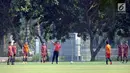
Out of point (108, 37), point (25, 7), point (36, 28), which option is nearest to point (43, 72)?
point (25, 7)

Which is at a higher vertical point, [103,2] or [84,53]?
[103,2]

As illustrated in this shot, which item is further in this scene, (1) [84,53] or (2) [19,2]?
(1) [84,53]

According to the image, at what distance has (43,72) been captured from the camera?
27766mm

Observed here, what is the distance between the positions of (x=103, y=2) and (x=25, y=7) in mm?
8760

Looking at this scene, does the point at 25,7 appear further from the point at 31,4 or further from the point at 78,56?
the point at 78,56

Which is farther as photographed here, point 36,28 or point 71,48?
point 71,48

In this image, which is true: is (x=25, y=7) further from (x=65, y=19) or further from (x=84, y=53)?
(x=84, y=53)

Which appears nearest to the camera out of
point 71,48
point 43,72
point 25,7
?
point 43,72

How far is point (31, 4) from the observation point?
61562 mm

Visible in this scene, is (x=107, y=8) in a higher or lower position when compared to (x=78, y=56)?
higher

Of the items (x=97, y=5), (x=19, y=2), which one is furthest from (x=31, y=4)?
(x=97, y=5)

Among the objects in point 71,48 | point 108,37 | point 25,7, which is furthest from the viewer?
point 71,48

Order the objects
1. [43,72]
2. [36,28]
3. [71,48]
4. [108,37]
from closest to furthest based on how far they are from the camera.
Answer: [43,72], [108,37], [36,28], [71,48]

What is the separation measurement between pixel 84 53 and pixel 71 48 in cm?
322
